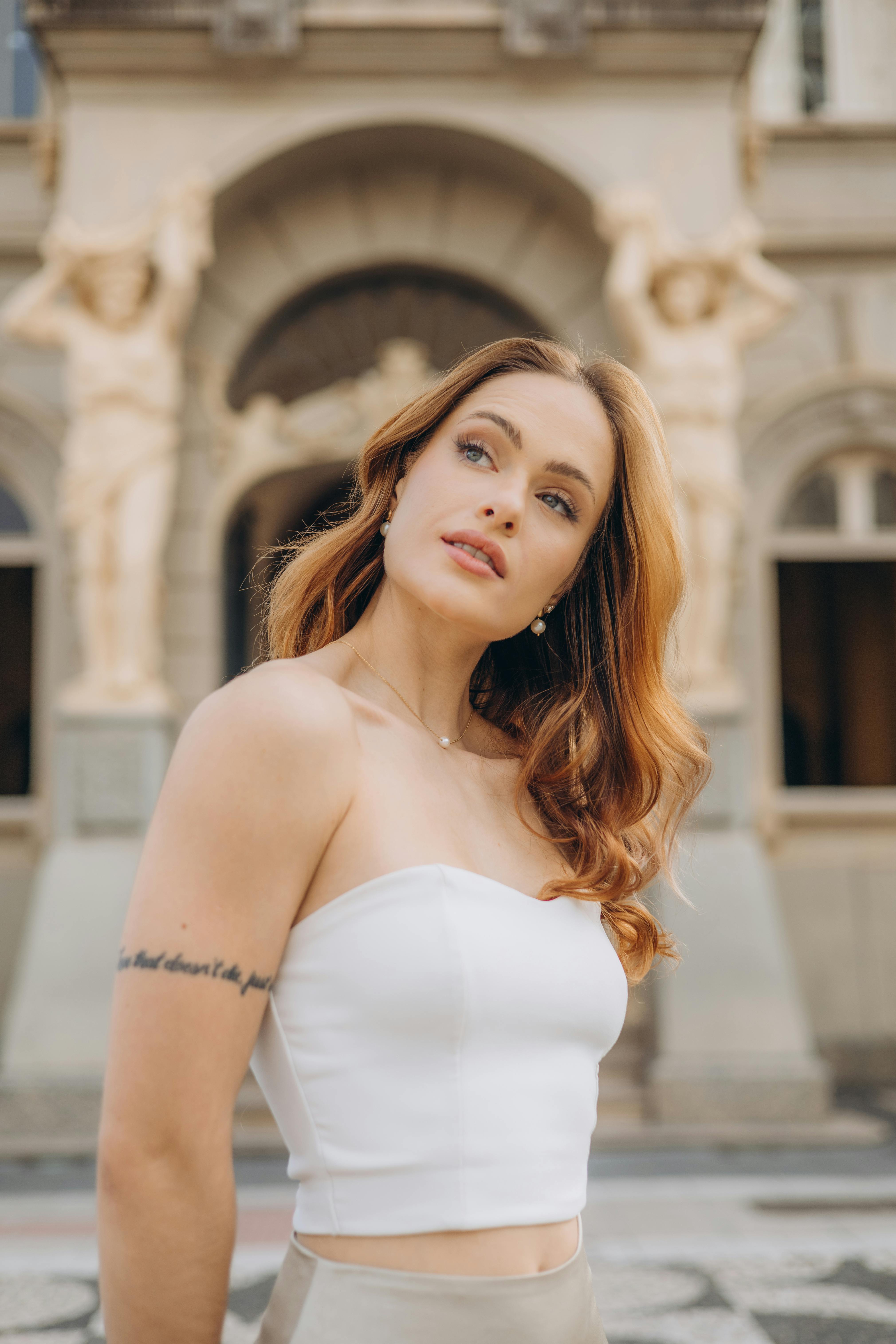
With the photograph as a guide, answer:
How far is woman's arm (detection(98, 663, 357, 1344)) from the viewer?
1.01m

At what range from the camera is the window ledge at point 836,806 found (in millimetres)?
7695

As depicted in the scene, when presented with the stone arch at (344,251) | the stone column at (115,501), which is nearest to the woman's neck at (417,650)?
the stone column at (115,501)

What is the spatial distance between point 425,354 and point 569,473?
22.8 ft

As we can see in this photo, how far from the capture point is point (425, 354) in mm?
8062

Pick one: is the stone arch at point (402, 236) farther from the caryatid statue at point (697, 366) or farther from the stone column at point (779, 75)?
the stone column at point (779, 75)

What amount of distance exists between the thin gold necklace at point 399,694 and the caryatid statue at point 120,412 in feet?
18.4

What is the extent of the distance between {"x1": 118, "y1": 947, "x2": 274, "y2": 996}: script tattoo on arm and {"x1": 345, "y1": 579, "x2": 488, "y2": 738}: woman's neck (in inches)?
16.9

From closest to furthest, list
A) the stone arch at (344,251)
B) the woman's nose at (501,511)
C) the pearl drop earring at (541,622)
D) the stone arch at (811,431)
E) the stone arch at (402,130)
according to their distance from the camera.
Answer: the woman's nose at (501,511)
the pearl drop earring at (541,622)
the stone arch at (402,130)
the stone arch at (344,251)
the stone arch at (811,431)

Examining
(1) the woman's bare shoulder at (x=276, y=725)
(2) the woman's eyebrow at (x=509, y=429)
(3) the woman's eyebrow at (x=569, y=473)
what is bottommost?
(1) the woman's bare shoulder at (x=276, y=725)

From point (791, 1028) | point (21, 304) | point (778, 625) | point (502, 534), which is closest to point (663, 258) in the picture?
point (778, 625)

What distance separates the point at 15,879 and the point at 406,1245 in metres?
6.86

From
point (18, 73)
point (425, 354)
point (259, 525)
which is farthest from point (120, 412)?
point (18, 73)

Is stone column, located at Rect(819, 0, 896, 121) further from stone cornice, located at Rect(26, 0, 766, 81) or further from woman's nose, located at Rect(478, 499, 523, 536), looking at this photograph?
woman's nose, located at Rect(478, 499, 523, 536)

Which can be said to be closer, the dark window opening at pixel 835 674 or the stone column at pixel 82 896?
the stone column at pixel 82 896
